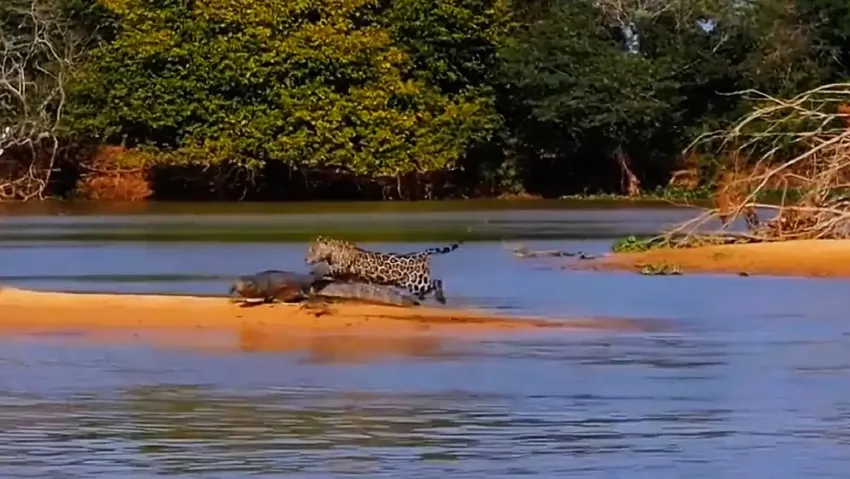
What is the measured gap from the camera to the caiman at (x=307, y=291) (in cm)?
1942

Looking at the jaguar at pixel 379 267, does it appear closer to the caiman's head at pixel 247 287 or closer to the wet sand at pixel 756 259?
the caiman's head at pixel 247 287

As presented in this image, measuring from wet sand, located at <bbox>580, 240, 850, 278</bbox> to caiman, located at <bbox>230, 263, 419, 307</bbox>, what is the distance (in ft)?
26.7

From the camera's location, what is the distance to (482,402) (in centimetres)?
1433

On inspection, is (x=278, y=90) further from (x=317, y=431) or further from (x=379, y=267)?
(x=317, y=431)

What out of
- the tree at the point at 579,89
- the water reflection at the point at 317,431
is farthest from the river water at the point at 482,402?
the tree at the point at 579,89

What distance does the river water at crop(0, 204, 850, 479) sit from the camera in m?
11.9

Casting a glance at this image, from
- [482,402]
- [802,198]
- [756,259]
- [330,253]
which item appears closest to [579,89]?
[802,198]

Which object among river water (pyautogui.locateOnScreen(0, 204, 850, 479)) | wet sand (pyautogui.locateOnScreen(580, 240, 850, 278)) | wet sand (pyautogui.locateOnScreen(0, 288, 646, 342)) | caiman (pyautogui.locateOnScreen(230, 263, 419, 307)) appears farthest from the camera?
wet sand (pyautogui.locateOnScreen(580, 240, 850, 278))

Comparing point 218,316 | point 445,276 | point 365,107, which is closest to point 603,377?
point 218,316

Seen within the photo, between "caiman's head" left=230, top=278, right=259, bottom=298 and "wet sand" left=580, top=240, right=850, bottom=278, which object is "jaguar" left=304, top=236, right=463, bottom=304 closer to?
"caiman's head" left=230, top=278, right=259, bottom=298

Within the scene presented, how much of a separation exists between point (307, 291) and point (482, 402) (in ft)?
17.7

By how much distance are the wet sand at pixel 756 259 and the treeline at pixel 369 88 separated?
25513mm

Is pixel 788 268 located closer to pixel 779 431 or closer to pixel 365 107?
pixel 779 431

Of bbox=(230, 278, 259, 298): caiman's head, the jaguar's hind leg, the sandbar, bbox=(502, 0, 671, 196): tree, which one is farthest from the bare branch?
bbox=(230, 278, 259, 298): caiman's head
